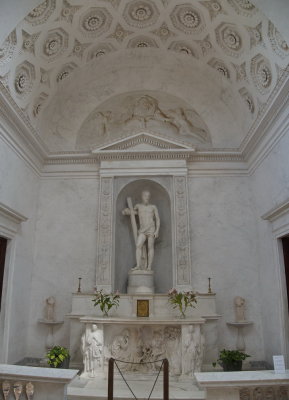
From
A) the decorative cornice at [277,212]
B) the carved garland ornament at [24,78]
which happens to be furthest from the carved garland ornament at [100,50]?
A: the decorative cornice at [277,212]

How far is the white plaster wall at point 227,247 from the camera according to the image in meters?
9.96

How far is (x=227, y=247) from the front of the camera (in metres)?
10.5

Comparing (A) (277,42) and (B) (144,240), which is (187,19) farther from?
(B) (144,240)

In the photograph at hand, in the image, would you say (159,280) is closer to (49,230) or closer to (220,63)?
(49,230)

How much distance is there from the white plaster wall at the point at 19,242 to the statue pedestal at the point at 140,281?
294 cm

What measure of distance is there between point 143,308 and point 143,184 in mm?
4108

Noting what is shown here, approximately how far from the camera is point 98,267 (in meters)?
10.2

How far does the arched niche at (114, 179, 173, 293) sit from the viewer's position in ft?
35.6

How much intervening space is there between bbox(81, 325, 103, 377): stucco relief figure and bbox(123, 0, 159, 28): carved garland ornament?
839 centimetres

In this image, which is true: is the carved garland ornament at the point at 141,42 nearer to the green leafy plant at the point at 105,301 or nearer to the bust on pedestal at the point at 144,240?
the bust on pedestal at the point at 144,240

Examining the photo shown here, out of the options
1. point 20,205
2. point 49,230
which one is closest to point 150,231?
point 49,230

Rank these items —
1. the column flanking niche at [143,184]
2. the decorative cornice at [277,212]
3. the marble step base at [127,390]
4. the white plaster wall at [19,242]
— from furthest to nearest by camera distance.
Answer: the column flanking niche at [143,184] < the white plaster wall at [19,242] < the decorative cornice at [277,212] < the marble step base at [127,390]

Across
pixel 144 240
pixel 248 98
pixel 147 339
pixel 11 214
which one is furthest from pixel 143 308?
pixel 248 98

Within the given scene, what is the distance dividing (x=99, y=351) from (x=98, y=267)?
276cm
